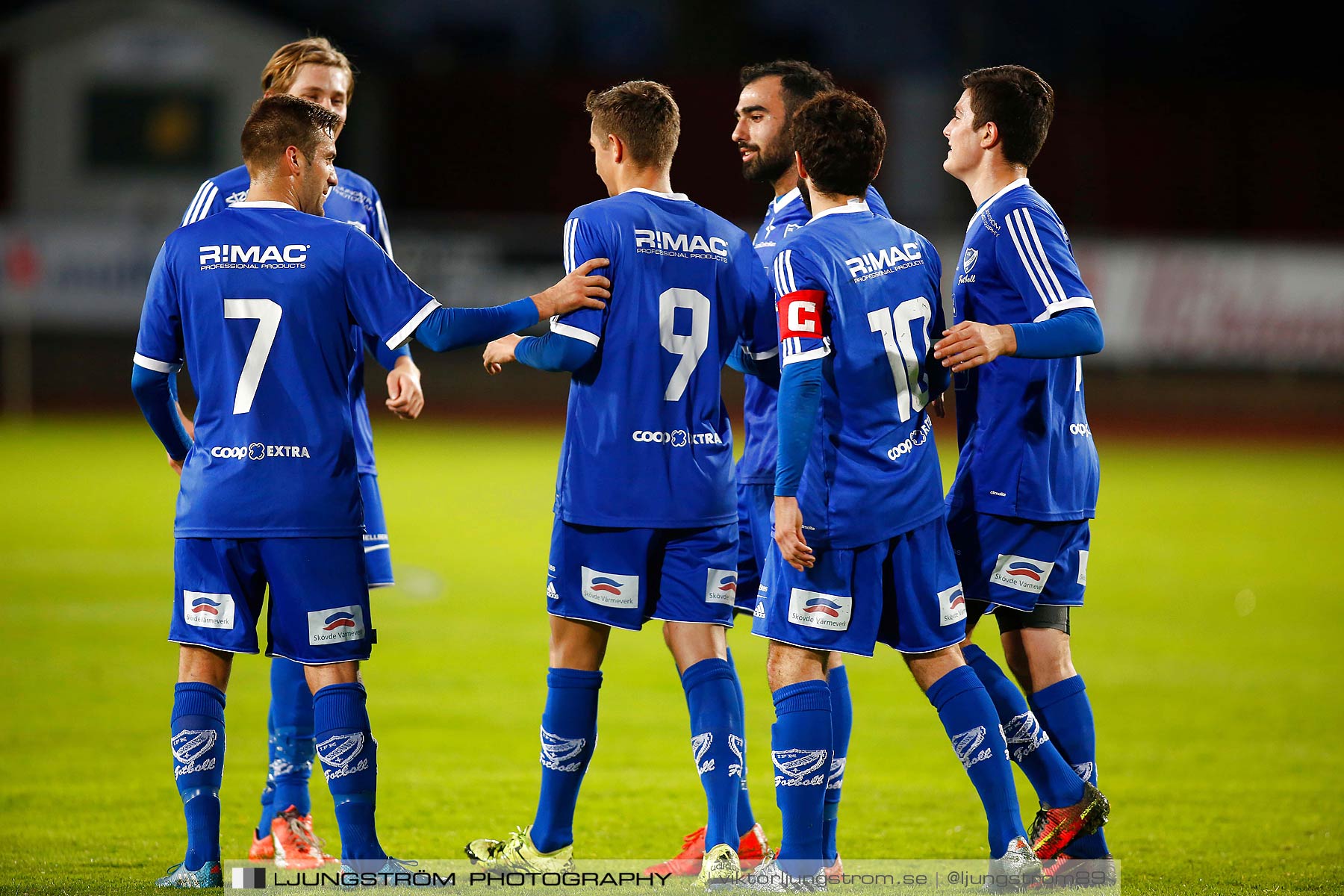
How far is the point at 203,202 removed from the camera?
4902mm

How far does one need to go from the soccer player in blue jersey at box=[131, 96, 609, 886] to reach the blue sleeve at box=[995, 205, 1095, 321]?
1.22 metres

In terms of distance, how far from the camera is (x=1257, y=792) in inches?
232

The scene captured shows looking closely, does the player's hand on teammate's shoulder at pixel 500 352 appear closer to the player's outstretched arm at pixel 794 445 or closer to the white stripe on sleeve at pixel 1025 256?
the player's outstretched arm at pixel 794 445

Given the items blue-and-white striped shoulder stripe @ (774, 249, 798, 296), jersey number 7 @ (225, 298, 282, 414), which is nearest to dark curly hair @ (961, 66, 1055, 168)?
blue-and-white striped shoulder stripe @ (774, 249, 798, 296)

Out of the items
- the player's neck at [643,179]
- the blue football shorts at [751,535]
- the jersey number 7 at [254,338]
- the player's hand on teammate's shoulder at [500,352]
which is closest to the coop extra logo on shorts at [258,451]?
the jersey number 7 at [254,338]

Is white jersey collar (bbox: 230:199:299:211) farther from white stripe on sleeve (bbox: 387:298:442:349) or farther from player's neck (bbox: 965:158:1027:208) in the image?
player's neck (bbox: 965:158:1027:208)

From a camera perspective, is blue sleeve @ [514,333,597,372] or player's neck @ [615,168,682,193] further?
player's neck @ [615,168,682,193]

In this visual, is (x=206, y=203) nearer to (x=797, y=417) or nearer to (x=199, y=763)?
(x=199, y=763)

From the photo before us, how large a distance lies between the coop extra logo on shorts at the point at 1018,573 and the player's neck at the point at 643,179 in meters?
1.54

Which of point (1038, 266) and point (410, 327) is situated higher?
point (1038, 266)

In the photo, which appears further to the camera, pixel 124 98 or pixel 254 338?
pixel 124 98

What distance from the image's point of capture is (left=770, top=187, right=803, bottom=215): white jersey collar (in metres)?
4.86

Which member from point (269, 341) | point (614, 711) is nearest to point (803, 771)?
point (269, 341)

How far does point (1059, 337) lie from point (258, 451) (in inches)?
90.3
